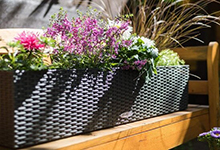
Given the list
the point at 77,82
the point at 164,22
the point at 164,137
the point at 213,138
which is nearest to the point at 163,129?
the point at 164,137

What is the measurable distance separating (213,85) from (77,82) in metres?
1.32

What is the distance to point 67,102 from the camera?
1238 millimetres

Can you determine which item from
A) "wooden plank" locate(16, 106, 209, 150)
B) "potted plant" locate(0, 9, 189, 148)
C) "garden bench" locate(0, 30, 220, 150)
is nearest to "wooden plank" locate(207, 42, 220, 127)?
→ "garden bench" locate(0, 30, 220, 150)

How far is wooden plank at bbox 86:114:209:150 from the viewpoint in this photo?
139cm

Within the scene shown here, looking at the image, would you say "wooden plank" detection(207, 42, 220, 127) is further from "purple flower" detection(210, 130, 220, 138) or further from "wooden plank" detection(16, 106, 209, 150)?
"purple flower" detection(210, 130, 220, 138)

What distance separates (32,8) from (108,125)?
132 cm

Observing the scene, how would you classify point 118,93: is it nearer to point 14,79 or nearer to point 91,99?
point 91,99

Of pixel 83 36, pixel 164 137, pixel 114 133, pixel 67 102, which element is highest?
pixel 83 36

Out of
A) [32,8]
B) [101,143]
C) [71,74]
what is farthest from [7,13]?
[101,143]

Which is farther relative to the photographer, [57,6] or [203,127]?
[57,6]

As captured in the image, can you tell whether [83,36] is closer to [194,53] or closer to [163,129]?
[163,129]

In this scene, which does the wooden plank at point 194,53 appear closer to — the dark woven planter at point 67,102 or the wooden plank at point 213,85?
the wooden plank at point 213,85

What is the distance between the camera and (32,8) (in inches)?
91.1

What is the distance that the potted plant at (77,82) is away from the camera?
111 centimetres
